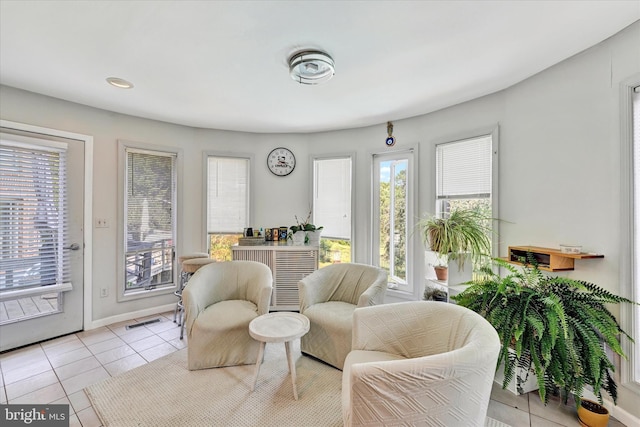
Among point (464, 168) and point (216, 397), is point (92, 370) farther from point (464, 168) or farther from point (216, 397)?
point (464, 168)

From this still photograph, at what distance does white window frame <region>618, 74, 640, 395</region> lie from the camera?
169 cm

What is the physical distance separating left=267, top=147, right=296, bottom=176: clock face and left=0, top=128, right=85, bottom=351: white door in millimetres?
2195

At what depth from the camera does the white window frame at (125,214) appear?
329 cm

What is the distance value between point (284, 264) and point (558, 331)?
2684mm

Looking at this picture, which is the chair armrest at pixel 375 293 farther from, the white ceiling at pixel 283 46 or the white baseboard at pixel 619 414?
the white ceiling at pixel 283 46

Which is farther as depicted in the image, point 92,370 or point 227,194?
point 227,194

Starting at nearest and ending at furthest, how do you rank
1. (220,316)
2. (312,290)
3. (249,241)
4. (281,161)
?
(220,316)
(312,290)
(249,241)
(281,161)

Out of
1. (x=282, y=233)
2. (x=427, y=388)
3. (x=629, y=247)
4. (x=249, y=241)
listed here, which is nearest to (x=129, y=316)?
(x=249, y=241)

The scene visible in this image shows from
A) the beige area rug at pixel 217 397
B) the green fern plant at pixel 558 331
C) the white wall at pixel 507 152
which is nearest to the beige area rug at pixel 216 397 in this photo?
the beige area rug at pixel 217 397

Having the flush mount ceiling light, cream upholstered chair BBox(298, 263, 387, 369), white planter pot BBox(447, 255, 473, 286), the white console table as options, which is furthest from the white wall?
the flush mount ceiling light

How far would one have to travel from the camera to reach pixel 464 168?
9.72 ft

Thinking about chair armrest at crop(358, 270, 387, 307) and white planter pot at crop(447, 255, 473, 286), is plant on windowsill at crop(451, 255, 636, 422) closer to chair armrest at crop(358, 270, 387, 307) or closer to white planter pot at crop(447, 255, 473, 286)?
white planter pot at crop(447, 255, 473, 286)

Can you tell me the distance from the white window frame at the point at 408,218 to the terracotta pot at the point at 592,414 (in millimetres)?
1681

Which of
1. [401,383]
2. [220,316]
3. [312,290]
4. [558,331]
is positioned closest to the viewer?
[401,383]
